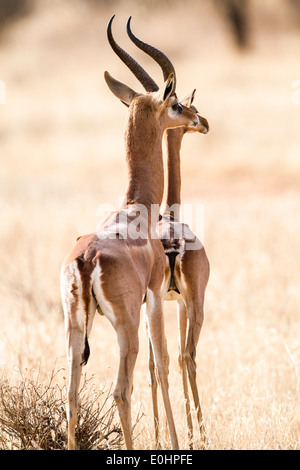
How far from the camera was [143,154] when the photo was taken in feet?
18.8

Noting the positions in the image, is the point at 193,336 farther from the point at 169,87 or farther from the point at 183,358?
the point at 169,87

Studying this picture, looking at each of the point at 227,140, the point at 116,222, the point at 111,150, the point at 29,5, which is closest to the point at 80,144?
the point at 111,150

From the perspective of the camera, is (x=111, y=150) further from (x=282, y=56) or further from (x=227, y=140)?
(x=282, y=56)

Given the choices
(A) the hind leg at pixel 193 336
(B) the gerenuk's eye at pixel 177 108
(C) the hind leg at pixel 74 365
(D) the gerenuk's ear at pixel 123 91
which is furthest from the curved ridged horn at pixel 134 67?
(C) the hind leg at pixel 74 365

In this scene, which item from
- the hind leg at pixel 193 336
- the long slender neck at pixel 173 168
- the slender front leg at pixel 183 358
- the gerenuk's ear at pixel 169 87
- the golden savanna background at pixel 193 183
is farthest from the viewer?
the golden savanna background at pixel 193 183

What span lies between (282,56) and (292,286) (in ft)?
147

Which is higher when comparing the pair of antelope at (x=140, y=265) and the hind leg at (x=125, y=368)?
the pair of antelope at (x=140, y=265)

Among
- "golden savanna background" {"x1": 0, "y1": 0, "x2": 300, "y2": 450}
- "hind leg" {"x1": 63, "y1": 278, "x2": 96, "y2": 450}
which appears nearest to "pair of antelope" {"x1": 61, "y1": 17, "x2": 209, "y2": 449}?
"hind leg" {"x1": 63, "y1": 278, "x2": 96, "y2": 450}

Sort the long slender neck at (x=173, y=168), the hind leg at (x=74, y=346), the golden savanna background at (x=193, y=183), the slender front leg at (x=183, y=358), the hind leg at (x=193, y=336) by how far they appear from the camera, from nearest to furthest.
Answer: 1. the hind leg at (x=74, y=346)
2. the slender front leg at (x=183, y=358)
3. the hind leg at (x=193, y=336)
4. the long slender neck at (x=173, y=168)
5. the golden savanna background at (x=193, y=183)

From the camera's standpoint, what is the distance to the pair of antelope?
15.2ft

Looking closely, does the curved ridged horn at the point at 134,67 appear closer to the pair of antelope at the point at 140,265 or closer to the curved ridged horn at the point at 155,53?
the pair of antelope at the point at 140,265

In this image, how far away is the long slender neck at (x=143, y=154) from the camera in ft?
18.7

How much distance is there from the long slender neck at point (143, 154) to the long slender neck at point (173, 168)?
3.54 ft

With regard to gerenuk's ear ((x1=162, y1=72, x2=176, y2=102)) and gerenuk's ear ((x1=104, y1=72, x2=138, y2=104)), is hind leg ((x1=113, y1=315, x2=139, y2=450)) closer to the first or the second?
gerenuk's ear ((x1=162, y1=72, x2=176, y2=102))
